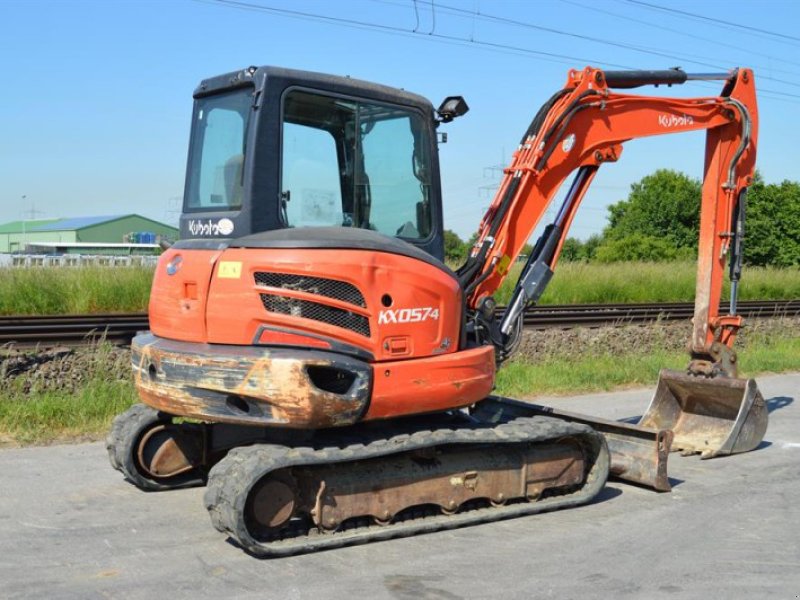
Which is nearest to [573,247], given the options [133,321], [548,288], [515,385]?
[548,288]

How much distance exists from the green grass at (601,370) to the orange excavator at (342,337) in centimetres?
437

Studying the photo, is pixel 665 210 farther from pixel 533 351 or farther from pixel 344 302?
pixel 344 302

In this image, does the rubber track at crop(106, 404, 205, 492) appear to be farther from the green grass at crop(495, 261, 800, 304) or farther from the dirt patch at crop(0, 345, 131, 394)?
the green grass at crop(495, 261, 800, 304)

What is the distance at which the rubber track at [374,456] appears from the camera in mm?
5707

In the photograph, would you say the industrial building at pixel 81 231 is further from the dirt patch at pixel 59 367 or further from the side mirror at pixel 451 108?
the side mirror at pixel 451 108

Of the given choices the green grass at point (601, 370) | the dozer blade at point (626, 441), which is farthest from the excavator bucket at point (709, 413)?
the green grass at point (601, 370)

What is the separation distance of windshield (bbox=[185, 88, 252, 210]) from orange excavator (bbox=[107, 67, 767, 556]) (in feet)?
0.05

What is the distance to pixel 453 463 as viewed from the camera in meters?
6.57

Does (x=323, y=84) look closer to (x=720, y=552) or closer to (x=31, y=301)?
(x=720, y=552)

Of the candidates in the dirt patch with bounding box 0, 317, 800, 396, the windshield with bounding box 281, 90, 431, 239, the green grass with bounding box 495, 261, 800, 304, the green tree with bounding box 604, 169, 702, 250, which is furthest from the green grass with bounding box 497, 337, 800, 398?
the green tree with bounding box 604, 169, 702, 250

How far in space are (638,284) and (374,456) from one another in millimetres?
22851

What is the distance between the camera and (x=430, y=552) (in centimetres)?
593

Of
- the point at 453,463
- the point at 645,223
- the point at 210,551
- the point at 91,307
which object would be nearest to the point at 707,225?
the point at 453,463

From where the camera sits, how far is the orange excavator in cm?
598
